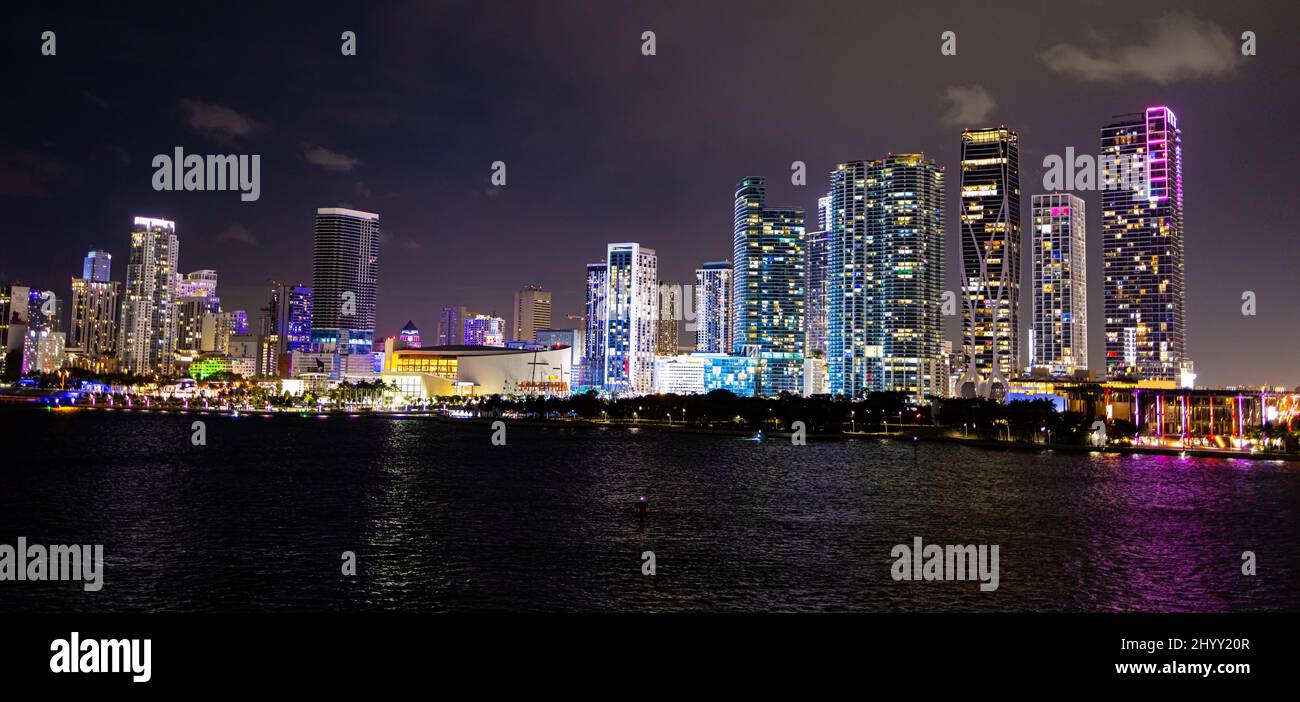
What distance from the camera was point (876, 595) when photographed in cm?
2962

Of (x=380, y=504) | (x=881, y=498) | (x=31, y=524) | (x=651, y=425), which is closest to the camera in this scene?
(x=31, y=524)

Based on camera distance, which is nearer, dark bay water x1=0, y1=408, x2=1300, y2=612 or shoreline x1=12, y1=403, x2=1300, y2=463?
dark bay water x1=0, y1=408, x2=1300, y2=612

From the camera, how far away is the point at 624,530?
4356 cm

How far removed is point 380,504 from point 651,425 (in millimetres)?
124434

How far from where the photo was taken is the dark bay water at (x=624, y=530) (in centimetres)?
2933

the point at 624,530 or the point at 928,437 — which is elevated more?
the point at 624,530

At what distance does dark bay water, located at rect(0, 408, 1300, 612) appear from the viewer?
29.3 meters

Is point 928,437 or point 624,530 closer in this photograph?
point 624,530

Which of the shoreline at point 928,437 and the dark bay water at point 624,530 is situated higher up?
the dark bay water at point 624,530

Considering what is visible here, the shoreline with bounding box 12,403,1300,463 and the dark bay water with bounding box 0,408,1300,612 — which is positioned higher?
the dark bay water with bounding box 0,408,1300,612

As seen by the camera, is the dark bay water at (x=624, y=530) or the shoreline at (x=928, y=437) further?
the shoreline at (x=928, y=437)
